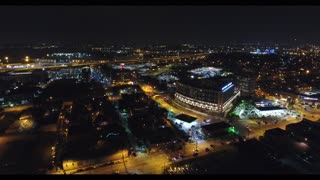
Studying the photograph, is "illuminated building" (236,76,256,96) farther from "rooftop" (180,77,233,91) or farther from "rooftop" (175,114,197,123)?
"rooftop" (175,114,197,123)

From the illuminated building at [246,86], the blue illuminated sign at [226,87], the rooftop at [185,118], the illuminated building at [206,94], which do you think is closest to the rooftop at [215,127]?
the rooftop at [185,118]

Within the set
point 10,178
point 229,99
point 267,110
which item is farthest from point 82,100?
point 10,178

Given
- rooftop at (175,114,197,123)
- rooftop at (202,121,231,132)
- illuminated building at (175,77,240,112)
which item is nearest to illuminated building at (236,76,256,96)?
illuminated building at (175,77,240,112)

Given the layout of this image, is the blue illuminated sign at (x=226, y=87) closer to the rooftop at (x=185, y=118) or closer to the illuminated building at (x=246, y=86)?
the rooftop at (x=185, y=118)

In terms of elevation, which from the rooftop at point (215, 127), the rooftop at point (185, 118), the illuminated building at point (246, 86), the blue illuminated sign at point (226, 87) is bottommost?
the rooftop at point (185, 118)

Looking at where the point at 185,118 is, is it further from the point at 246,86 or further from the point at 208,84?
the point at 246,86

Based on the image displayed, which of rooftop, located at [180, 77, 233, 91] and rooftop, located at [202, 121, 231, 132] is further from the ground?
rooftop, located at [180, 77, 233, 91]

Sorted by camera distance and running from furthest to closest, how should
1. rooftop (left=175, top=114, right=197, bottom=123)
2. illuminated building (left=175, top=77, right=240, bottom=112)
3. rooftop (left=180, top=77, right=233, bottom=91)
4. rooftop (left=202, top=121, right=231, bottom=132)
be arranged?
1. rooftop (left=180, top=77, right=233, bottom=91)
2. illuminated building (left=175, top=77, right=240, bottom=112)
3. rooftop (left=175, top=114, right=197, bottom=123)
4. rooftop (left=202, top=121, right=231, bottom=132)

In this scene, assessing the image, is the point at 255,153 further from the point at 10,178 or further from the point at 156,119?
the point at 10,178

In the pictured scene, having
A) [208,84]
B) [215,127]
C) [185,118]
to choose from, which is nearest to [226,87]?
[208,84]
